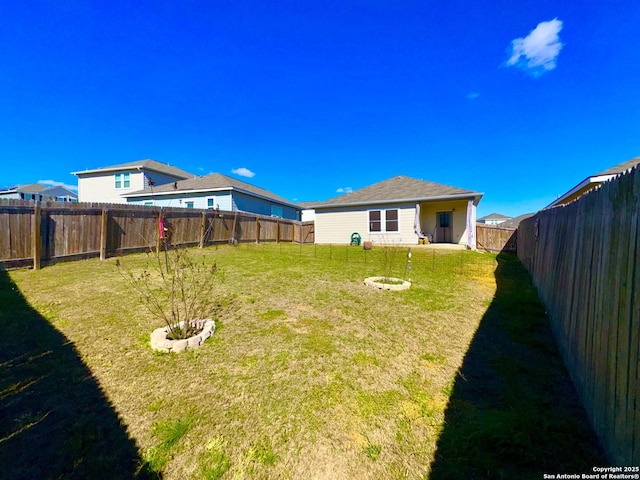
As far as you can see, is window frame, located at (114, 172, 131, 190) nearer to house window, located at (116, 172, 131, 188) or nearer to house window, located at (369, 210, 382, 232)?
house window, located at (116, 172, 131, 188)

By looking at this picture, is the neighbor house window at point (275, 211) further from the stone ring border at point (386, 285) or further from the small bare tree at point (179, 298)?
the stone ring border at point (386, 285)

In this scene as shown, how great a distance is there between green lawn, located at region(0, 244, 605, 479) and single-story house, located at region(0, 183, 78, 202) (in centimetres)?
3767

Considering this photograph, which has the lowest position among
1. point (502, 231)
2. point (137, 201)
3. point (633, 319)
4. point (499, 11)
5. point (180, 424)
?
point (180, 424)

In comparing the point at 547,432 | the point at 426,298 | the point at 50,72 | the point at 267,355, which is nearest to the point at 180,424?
the point at 267,355

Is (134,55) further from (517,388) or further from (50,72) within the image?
(517,388)

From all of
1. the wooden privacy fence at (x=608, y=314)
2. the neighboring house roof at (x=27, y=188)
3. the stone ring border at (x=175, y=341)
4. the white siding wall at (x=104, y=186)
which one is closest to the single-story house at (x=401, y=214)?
the wooden privacy fence at (x=608, y=314)

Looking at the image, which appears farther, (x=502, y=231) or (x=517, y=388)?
(x=502, y=231)

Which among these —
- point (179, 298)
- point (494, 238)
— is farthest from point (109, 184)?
point (494, 238)

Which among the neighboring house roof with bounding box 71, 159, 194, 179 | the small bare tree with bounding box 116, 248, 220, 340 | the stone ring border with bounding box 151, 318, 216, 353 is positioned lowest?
the stone ring border with bounding box 151, 318, 216, 353

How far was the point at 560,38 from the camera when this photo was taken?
32.5 ft

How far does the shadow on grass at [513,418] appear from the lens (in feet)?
5.41

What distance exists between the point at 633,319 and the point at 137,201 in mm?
25268

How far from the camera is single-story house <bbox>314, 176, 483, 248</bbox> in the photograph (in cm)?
1426

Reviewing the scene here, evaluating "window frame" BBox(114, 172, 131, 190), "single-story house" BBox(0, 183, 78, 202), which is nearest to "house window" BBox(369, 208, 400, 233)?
"window frame" BBox(114, 172, 131, 190)
